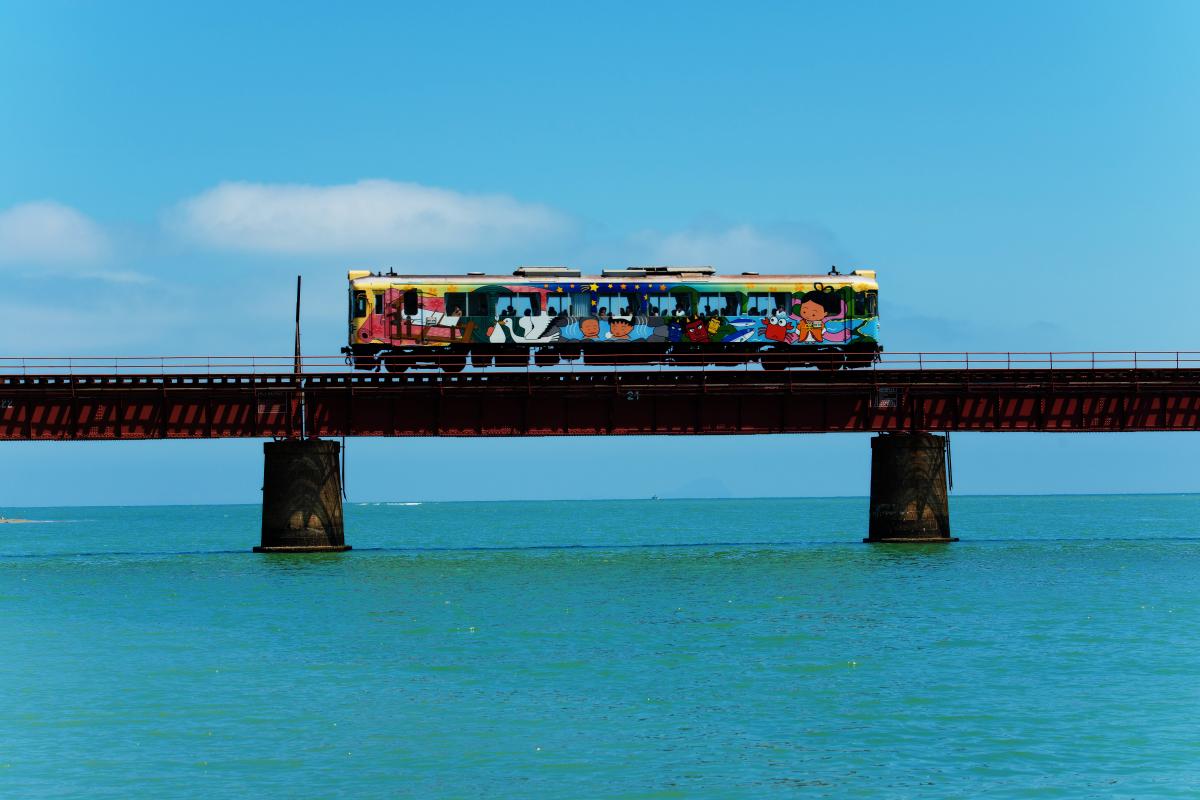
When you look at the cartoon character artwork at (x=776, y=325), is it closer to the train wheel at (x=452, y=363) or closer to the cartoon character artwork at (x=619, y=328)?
the cartoon character artwork at (x=619, y=328)

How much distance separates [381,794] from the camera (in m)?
18.7

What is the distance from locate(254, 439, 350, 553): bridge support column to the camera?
179 feet

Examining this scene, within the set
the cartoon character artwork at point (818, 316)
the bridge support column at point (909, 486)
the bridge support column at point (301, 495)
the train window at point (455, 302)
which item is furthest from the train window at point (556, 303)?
the bridge support column at point (909, 486)

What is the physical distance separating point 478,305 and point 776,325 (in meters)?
11.6

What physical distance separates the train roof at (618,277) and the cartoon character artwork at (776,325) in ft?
4.32

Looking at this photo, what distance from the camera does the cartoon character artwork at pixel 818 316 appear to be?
54.7 meters

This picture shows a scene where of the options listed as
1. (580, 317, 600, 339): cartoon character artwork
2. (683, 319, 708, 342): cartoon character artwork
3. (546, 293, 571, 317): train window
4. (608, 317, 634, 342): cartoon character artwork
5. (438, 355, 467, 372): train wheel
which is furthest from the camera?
(438, 355, 467, 372): train wheel

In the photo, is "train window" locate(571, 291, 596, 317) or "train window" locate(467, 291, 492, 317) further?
"train window" locate(571, 291, 596, 317)

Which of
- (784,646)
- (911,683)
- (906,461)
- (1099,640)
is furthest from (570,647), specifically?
(906,461)

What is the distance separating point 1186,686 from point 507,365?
32855mm

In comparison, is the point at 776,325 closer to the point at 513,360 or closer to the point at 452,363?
the point at 513,360

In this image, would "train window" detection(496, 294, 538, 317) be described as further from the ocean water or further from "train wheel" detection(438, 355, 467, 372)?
the ocean water

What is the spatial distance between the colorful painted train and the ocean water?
389 inches

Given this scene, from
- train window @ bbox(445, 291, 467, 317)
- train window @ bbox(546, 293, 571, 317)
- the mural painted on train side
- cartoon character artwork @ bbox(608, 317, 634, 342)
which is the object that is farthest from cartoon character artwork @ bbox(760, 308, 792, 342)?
train window @ bbox(445, 291, 467, 317)
